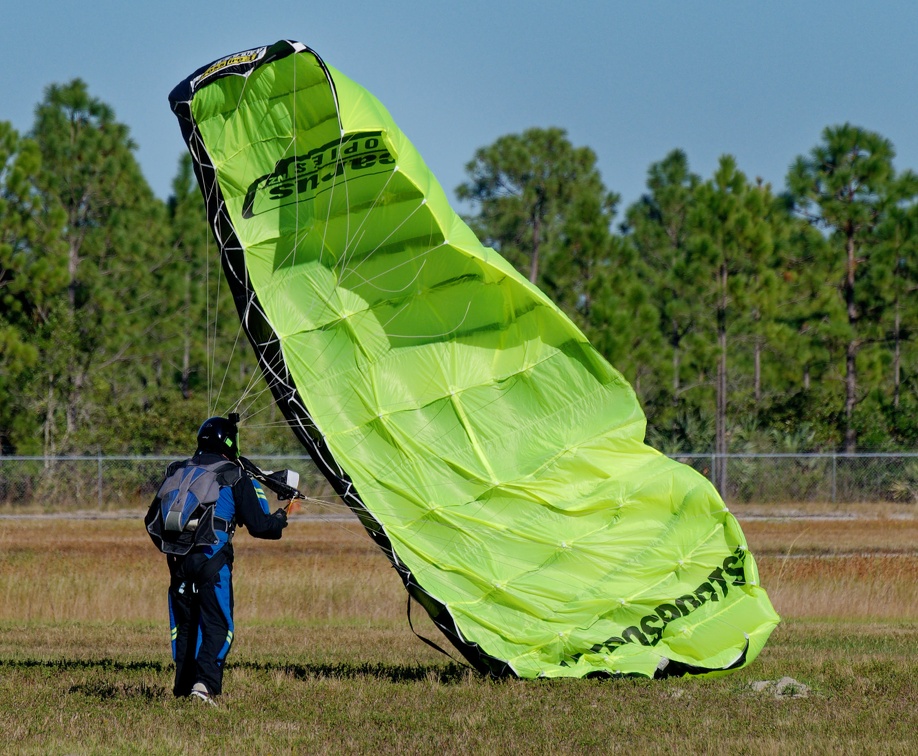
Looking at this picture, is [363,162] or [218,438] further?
[363,162]

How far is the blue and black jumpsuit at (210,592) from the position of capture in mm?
7887

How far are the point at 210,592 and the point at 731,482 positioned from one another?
815 inches

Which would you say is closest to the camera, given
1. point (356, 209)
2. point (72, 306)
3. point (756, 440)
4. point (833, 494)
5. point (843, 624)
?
point (356, 209)

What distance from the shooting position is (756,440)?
109 ft

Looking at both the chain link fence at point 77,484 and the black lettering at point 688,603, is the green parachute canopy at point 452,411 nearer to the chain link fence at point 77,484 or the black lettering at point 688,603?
the black lettering at point 688,603

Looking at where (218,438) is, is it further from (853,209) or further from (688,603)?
(853,209)

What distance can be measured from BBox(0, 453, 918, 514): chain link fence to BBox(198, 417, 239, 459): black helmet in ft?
58.6

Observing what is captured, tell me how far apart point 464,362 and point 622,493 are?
65.0 inches

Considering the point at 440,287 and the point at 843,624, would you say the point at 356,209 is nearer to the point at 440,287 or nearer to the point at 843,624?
the point at 440,287

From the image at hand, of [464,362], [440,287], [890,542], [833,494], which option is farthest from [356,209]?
[833,494]

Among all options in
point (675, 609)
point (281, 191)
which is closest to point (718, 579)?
point (675, 609)

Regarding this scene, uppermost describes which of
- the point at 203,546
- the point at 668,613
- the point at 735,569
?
the point at 203,546

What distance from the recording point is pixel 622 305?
119 feet

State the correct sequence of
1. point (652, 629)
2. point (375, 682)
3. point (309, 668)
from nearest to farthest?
point (375, 682), point (652, 629), point (309, 668)
